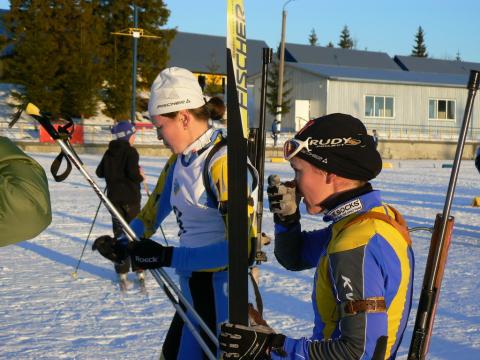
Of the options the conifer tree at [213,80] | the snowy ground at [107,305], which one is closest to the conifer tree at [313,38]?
the conifer tree at [213,80]

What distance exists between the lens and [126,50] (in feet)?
133

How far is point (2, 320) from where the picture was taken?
17.7 ft

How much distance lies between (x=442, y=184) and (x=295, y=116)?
24.1 meters

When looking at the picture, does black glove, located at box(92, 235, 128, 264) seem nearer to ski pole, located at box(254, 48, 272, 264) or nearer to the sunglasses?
ski pole, located at box(254, 48, 272, 264)

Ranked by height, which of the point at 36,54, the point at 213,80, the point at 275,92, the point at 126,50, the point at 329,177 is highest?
the point at 126,50

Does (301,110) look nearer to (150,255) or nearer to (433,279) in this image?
(150,255)

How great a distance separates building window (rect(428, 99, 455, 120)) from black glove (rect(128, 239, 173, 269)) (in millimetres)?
41223

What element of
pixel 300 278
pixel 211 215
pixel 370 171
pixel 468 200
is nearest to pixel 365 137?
pixel 370 171

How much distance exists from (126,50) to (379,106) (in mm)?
16294

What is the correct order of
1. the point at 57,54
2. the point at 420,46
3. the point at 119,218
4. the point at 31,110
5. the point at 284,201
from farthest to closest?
the point at 420,46, the point at 57,54, the point at 119,218, the point at 31,110, the point at 284,201

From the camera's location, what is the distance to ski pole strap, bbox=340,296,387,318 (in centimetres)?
174

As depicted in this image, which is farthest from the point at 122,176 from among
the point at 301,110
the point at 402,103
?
the point at 402,103

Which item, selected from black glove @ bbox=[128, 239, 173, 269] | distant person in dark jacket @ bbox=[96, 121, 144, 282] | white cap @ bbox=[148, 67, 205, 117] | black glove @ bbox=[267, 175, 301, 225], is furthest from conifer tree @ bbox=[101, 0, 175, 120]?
black glove @ bbox=[267, 175, 301, 225]

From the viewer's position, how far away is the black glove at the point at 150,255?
8.95ft
